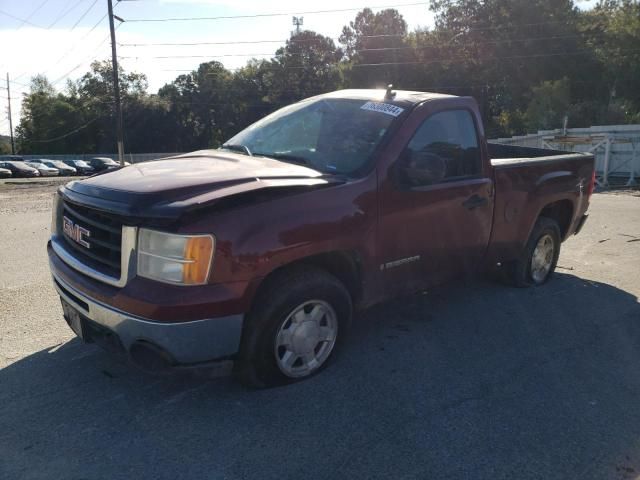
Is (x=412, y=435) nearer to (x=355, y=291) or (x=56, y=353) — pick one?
(x=355, y=291)

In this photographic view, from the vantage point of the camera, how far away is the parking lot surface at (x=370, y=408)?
271 centimetres

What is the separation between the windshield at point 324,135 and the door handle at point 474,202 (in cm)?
96

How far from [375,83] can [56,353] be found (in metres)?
54.2

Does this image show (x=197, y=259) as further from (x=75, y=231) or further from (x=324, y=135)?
(x=324, y=135)

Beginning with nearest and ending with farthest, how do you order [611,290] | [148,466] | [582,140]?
[148,466], [611,290], [582,140]

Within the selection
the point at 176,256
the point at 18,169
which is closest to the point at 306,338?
the point at 176,256

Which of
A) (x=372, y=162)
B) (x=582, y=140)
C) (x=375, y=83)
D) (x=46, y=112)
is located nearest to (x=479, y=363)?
(x=372, y=162)

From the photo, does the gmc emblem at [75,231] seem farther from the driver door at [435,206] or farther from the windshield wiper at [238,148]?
the driver door at [435,206]

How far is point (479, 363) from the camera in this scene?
3896 mm

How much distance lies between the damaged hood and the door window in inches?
26.0

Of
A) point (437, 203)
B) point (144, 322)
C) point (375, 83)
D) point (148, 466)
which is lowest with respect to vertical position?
point (148, 466)

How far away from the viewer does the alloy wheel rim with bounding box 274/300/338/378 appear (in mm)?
3320

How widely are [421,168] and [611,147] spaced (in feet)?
70.8

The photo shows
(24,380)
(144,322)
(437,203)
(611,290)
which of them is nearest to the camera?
(144,322)
